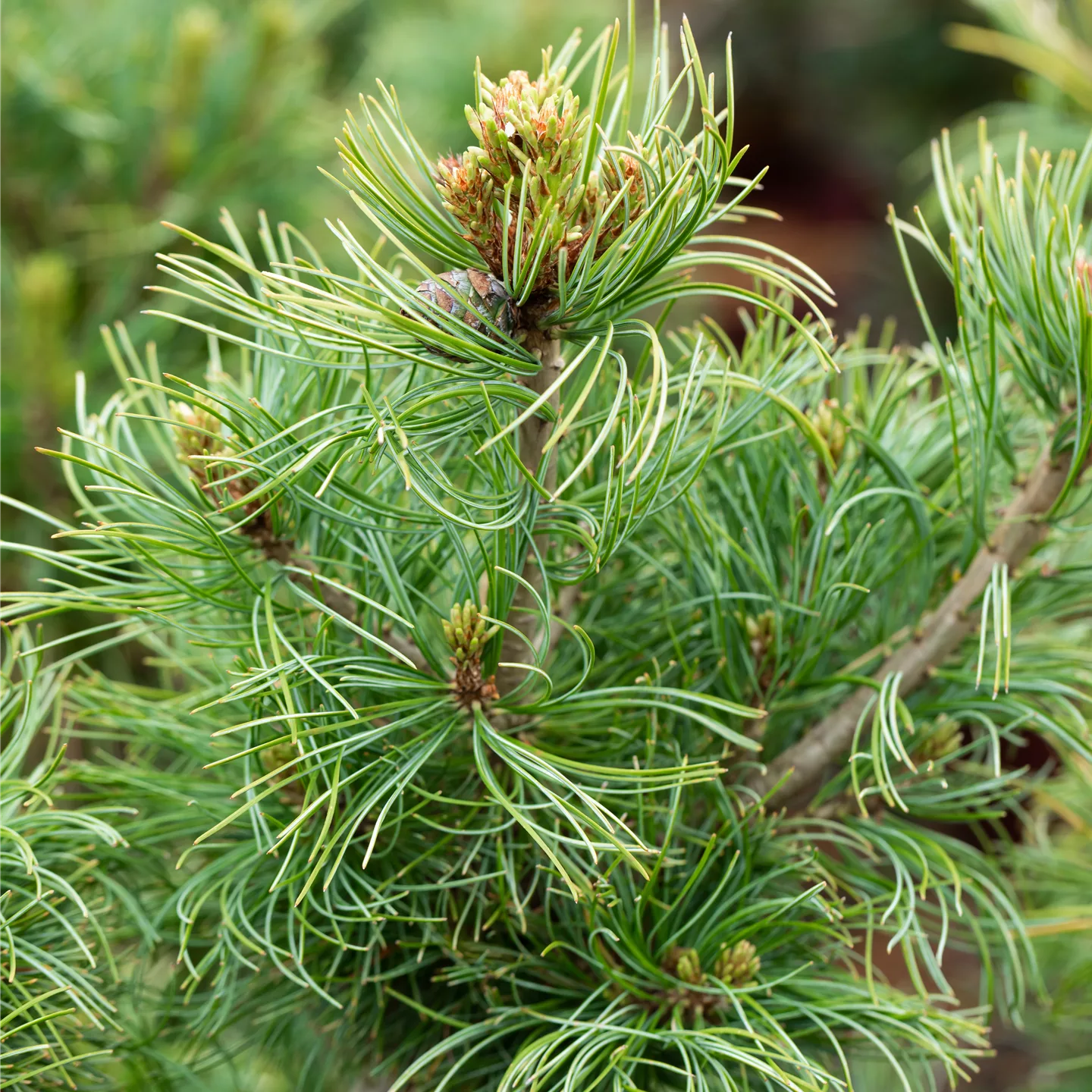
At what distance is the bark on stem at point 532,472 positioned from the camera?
0.27 m

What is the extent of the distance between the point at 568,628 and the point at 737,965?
0.37 feet

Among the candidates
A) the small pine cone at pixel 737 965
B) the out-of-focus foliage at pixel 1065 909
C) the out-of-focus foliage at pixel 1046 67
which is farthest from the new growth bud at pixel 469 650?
the out-of-focus foliage at pixel 1046 67

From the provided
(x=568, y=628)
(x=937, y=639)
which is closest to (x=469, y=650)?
(x=568, y=628)

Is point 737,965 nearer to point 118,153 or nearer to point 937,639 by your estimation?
point 937,639

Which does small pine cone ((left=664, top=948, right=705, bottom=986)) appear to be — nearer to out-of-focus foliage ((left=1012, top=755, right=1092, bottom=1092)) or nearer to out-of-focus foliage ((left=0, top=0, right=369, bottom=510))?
out-of-focus foliage ((left=1012, top=755, right=1092, bottom=1092))

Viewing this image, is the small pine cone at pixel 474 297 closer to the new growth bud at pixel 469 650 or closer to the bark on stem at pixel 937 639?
the new growth bud at pixel 469 650

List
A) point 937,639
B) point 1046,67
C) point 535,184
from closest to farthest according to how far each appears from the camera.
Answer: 1. point 535,184
2. point 937,639
3. point 1046,67

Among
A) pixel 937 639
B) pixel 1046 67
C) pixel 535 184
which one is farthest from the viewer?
pixel 1046 67

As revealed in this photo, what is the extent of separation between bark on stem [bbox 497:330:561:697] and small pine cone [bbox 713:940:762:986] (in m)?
0.10

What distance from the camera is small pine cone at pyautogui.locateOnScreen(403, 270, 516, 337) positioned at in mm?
255

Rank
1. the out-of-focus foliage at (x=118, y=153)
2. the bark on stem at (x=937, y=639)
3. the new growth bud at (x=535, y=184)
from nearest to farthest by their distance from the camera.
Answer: the new growth bud at (x=535, y=184), the bark on stem at (x=937, y=639), the out-of-focus foliage at (x=118, y=153)

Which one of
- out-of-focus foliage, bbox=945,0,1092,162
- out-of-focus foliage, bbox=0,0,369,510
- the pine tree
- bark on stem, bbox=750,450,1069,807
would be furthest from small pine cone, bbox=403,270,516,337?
out-of-focus foliage, bbox=945,0,1092,162

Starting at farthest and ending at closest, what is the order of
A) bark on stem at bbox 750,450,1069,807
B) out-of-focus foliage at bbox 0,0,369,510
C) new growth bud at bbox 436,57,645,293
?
out-of-focus foliage at bbox 0,0,369,510
bark on stem at bbox 750,450,1069,807
new growth bud at bbox 436,57,645,293

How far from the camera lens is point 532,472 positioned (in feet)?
0.93
